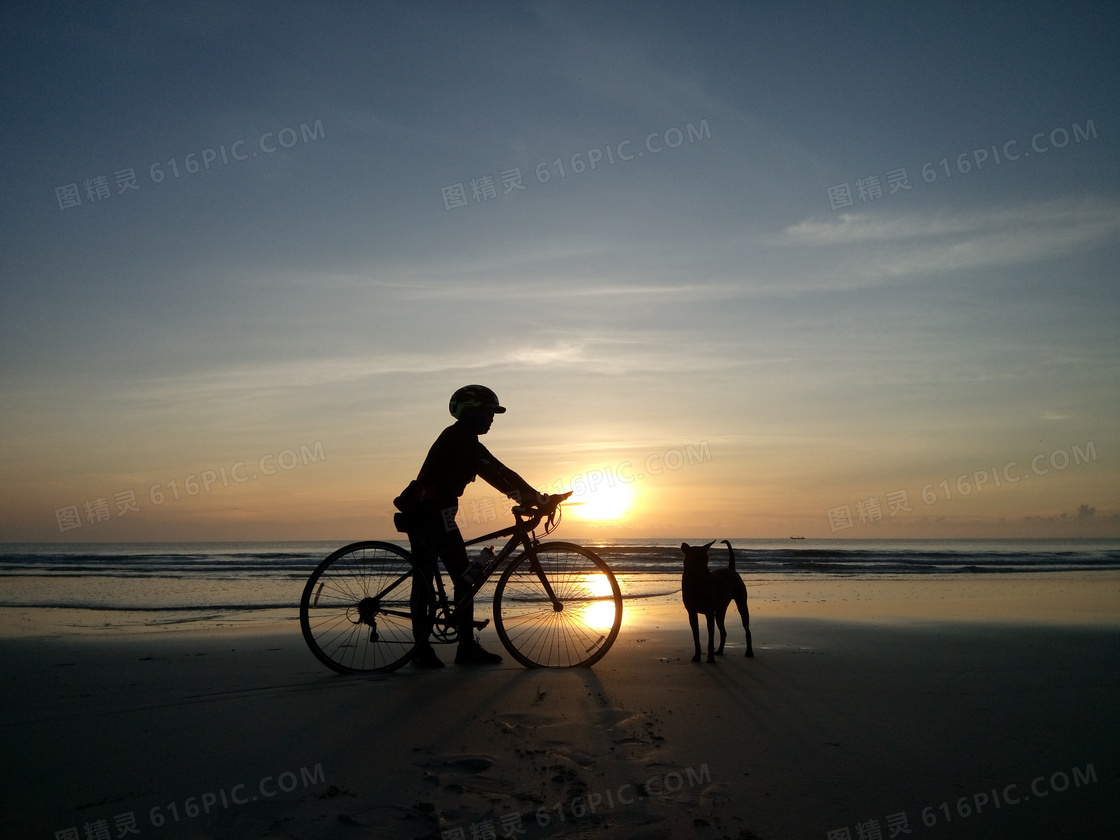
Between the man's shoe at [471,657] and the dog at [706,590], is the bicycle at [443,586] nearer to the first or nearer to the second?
the man's shoe at [471,657]

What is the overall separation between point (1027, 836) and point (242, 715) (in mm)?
4006

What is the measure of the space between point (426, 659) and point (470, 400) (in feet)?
7.10

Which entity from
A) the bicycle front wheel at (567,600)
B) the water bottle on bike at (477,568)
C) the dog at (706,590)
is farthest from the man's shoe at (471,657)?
the dog at (706,590)

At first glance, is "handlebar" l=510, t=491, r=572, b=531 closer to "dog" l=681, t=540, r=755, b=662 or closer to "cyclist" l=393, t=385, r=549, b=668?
"cyclist" l=393, t=385, r=549, b=668

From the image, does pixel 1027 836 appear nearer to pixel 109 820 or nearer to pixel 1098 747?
pixel 1098 747

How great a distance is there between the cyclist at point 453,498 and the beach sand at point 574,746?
293 mm

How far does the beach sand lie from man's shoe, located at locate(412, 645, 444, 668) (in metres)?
0.17

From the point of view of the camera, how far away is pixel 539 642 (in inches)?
257

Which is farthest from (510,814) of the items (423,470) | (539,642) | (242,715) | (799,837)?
(539,642)

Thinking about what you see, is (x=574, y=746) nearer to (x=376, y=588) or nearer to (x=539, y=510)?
(x=539, y=510)

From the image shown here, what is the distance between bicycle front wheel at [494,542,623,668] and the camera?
18.0 feet

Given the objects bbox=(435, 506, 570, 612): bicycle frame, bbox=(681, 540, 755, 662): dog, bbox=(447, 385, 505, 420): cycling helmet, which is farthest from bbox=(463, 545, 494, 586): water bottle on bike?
bbox=(681, 540, 755, 662): dog

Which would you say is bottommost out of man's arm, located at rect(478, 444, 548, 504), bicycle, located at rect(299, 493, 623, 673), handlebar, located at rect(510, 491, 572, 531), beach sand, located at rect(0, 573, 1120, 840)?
beach sand, located at rect(0, 573, 1120, 840)

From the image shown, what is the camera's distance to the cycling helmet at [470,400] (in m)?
5.80
